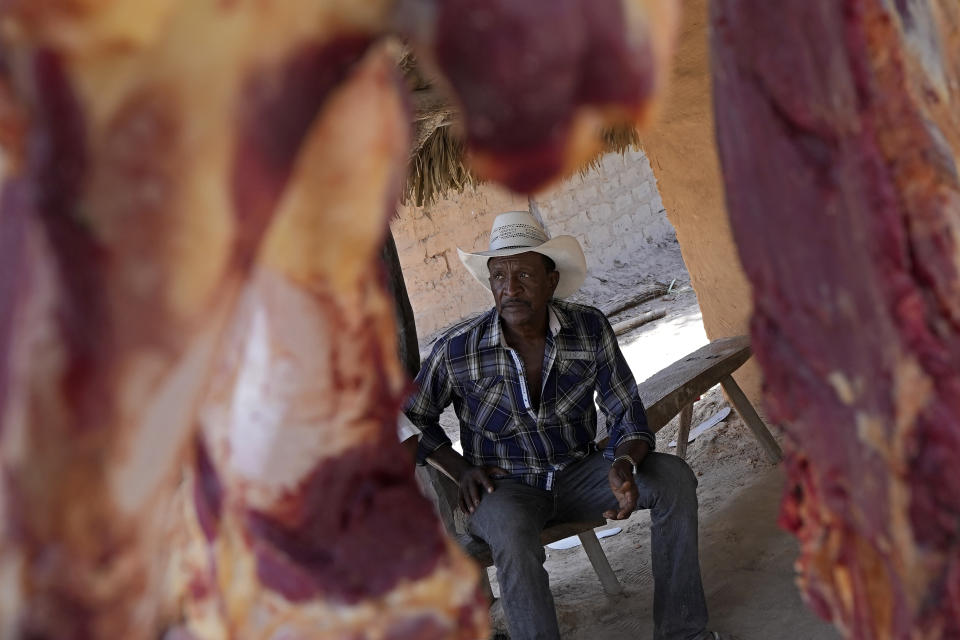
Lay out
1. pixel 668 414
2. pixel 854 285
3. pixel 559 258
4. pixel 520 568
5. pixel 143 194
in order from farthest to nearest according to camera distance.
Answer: pixel 668 414 → pixel 559 258 → pixel 520 568 → pixel 854 285 → pixel 143 194

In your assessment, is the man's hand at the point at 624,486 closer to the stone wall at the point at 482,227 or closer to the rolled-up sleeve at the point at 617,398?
the rolled-up sleeve at the point at 617,398

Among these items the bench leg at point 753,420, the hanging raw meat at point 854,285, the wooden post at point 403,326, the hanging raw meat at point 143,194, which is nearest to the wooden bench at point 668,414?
the bench leg at point 753,420

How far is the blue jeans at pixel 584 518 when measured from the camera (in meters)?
2.62

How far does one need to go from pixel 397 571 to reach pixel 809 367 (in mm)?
377

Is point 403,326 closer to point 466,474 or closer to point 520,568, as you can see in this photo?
point 466,474

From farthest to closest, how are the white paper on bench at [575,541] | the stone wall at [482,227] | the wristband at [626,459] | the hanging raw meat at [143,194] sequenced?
the stone wall at [482,227] → the white paper on bench at [575,541] → the wristband at [626,459] → the hanging raw meat at [143,194]

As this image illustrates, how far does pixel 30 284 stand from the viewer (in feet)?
1.48

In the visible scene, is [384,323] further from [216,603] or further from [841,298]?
[841,298]

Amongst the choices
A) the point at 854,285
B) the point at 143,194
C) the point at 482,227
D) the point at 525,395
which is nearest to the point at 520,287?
the point at 525,395

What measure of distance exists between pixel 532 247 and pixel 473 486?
772 mm

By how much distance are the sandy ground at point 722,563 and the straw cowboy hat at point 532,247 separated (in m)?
1.20

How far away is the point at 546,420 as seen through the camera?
2879mm

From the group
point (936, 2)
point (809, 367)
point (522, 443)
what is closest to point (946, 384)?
point (809, 367)

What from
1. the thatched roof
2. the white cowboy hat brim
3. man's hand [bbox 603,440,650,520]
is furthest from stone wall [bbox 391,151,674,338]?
man's hand [bbox 603,440,650,520]
